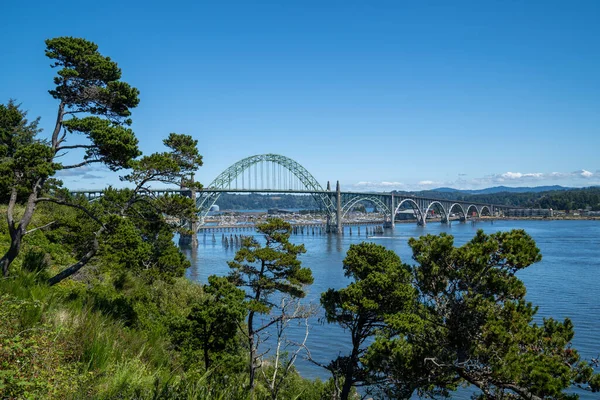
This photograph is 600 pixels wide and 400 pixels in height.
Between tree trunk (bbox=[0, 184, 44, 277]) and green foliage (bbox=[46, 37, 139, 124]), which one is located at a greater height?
green foliage (bbox=[46, 37, 139, 124])

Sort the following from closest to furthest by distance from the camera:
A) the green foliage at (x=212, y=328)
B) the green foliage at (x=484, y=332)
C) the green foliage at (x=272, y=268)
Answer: the green foliage at (x=484, y=332)
the green foliage at (x=272, y=268)
the green foliage at (x=212, y=328)

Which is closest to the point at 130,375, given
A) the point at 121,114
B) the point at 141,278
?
the point at 121,114

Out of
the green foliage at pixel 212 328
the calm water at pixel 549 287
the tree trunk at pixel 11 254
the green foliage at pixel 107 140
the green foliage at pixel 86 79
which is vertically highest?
the green foliage at pixel 86 79

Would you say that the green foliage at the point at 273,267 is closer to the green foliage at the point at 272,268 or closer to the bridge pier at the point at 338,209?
the green foliage at the point at 272,268

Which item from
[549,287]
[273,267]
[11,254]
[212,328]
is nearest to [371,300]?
[273,267]

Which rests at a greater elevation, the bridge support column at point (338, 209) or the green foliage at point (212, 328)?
the bridge support column at point (338, 209)

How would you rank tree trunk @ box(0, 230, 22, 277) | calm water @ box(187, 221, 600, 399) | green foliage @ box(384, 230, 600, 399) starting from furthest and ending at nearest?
calm water @ box(187, 221, 600, 399)
tree trunk @ box(0, 230, 22, 277)
green foliage @ box(384, 230, 600, 399)

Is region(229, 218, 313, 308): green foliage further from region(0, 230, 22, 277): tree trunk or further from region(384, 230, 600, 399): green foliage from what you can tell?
region(0, 230, 22, 277): tree trunk

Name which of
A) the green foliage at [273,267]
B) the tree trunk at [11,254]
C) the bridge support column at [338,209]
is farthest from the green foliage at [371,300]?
the bridge support column at [338,209]

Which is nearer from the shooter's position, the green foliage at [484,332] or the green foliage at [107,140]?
the green foliage at [484,332]

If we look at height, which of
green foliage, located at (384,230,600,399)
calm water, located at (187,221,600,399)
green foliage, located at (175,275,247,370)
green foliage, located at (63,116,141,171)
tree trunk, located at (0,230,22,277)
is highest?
green foliage, located at (63,116,141,171)

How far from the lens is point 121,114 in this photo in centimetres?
1183

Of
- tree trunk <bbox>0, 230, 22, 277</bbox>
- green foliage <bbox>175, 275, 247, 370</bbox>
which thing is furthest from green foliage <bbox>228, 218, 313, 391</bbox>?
tree trunk <bbox>0, 230, 22, 277</bbox>

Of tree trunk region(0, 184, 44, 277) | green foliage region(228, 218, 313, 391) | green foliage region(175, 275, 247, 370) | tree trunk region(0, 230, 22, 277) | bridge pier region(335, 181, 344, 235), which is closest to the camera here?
tree trunk region(0, 230, 22, 277)
